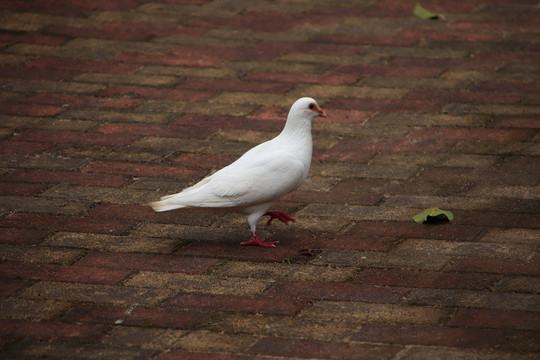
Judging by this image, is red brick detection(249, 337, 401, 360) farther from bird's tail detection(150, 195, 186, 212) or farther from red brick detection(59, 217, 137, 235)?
red brick detection(59, 217, 137, 235)

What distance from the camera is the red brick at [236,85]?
6.72 meters

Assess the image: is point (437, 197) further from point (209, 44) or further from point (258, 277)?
point (209, 44)

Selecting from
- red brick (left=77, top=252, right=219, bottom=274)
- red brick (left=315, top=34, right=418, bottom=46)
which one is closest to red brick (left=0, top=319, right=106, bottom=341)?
red brick (left=77, top=252, right=219, bottom=274)

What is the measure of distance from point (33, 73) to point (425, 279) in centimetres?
428

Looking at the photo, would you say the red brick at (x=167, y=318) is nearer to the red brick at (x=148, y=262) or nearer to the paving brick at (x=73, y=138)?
the red brick at (x=148, y=262)

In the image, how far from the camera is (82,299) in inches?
153

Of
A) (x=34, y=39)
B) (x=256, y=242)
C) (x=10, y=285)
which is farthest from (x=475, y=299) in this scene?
(x=34, y=39)

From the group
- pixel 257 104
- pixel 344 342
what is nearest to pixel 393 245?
pixel 344 342

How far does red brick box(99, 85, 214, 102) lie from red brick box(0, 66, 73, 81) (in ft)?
1.72

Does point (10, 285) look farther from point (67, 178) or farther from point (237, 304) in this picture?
point (67, 178)

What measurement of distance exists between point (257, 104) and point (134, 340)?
324 cm

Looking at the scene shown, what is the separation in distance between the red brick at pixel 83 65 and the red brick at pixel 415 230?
3168mm

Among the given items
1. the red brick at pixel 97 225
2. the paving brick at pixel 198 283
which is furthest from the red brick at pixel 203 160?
the paving brick at pixel 198 283

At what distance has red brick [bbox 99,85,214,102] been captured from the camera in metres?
6.59
